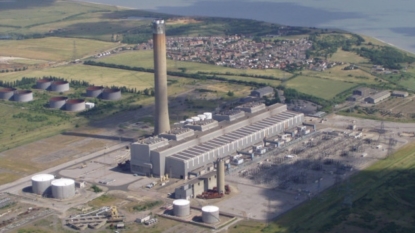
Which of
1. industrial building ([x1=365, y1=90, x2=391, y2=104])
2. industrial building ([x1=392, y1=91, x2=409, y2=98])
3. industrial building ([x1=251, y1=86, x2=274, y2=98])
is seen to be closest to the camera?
industrial building ([x1=365, y1=90, x2=391, y2=104])

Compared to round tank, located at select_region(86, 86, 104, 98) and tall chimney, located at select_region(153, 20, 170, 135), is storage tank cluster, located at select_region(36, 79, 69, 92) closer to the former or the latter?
round tank, located at select_region(86, 86, 104, 98)

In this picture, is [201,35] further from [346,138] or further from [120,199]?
[120,199]

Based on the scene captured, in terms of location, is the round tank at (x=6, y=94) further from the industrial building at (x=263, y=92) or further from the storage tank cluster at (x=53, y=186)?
the storage tank cluster at (x=53, y=186)

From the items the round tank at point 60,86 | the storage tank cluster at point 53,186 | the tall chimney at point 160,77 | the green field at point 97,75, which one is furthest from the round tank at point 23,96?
the storage tank cluster at point 53,186

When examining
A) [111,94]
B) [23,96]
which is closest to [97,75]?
[111,94]

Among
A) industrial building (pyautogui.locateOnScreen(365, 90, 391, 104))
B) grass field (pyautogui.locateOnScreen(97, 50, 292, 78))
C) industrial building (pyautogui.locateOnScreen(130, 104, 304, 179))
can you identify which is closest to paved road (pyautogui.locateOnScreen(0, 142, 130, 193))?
industrial building (pyautogui.locateOnScreen(130, 104, 304, 179))

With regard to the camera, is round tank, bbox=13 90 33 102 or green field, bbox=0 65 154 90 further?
green field, bbox=0 65 154 90
